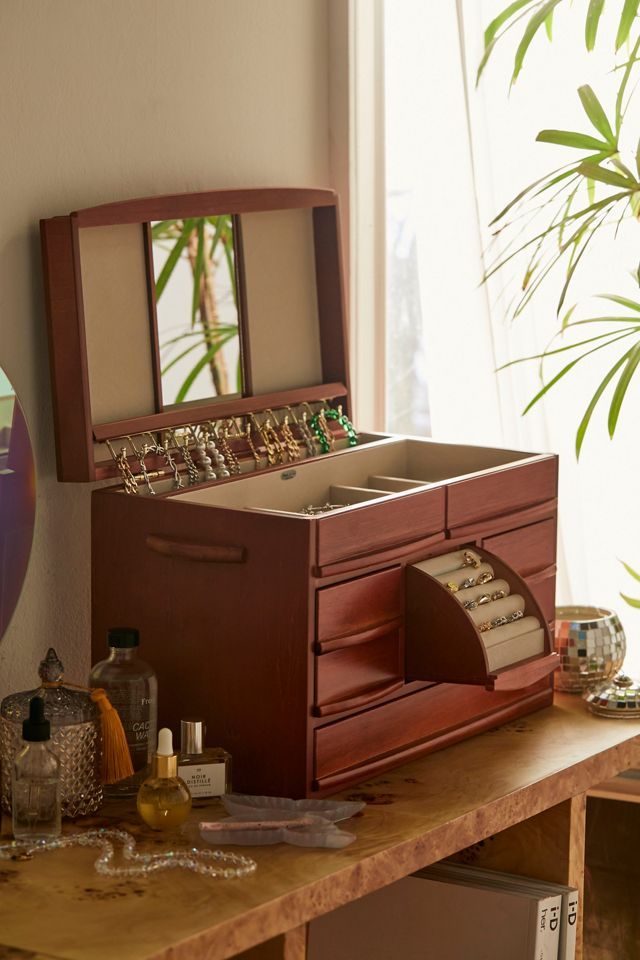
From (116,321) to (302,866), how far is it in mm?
780

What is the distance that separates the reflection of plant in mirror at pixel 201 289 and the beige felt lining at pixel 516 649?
570mm

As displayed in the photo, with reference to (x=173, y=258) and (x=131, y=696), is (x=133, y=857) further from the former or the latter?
(x=173, y=258)

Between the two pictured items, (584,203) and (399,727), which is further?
(584,203)

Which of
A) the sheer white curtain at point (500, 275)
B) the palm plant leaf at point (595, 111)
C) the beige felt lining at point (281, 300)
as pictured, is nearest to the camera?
the palm plant leaf at point (595, 111)

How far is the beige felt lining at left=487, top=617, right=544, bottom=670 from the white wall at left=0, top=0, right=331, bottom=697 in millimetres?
576

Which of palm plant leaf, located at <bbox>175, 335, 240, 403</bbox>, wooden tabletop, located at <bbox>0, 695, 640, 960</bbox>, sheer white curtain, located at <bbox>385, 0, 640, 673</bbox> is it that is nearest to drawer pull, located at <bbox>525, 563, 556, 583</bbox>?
wooden tabletop, located at <bbox>0, 695, 640, 960</bbox>

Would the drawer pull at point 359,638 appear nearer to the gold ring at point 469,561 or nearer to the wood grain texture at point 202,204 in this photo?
the gold ring at point 469,561

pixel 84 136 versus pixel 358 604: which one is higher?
pixel 84 136

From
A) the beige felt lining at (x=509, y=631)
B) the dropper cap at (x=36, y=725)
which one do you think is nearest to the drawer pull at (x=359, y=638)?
the beige felt lining at (x=509, y=631)

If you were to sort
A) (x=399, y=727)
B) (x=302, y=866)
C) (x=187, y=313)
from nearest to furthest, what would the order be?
(x=302, y=866) → (x=399, y=727) → (x=187, y=313)

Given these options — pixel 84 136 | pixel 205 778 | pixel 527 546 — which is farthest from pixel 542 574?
pixel 84 136

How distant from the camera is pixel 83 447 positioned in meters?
1.85

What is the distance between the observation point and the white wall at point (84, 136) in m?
1.86

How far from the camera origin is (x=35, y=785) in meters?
1.59
